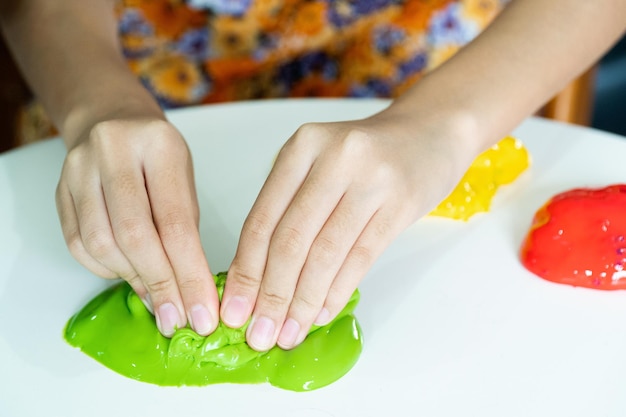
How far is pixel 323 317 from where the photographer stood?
0.62 metres

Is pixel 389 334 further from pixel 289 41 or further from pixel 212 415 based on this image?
pixel 289 41

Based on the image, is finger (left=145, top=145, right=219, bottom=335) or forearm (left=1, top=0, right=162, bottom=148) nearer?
finger (left=145, top=145, right=219, bottom=335)

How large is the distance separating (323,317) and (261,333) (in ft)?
0.17

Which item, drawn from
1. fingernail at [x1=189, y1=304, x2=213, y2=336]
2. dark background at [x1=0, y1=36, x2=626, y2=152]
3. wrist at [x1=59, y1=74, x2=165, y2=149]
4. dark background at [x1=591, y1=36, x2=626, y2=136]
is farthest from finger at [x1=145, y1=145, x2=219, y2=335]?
dark background at [x1=591, y1=36, x2=626, y2=136]

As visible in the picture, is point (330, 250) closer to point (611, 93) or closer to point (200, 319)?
point (200, 319)

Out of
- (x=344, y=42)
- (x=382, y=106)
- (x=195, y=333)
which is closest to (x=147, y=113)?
(x=195, y=333)

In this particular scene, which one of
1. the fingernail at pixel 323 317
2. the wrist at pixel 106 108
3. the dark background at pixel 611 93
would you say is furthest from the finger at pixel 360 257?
the dark background at pixel 611 93

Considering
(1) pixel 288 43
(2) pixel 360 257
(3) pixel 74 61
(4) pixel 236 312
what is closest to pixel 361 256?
(2) pixel 360 257

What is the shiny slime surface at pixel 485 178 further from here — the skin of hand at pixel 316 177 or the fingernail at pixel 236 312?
the fingernail at pixel 236 312

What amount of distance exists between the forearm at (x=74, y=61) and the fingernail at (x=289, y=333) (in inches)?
9.8

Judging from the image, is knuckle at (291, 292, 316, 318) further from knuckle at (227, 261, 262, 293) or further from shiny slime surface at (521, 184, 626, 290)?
shiny slime surface at (521, 184, 626, 290)

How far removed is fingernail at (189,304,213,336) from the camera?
603 millimetres

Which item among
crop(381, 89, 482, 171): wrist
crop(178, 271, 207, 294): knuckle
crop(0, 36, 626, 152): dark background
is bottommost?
crop(0, 36, 626, 152): dark background

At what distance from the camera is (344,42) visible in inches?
42.8
